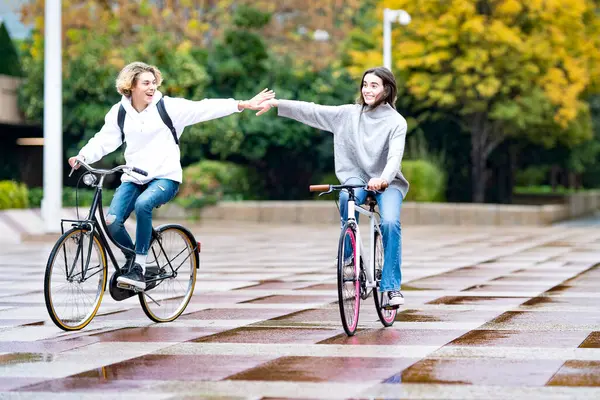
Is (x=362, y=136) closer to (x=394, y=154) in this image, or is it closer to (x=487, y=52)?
(x=394, y=154)

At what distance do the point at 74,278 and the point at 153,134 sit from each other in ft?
3.89

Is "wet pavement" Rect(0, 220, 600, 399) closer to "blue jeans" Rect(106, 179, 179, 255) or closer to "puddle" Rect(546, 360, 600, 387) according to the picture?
"puddle" Rect(546, 360, 600, 387)

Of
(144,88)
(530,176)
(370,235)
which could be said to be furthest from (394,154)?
(530,176)

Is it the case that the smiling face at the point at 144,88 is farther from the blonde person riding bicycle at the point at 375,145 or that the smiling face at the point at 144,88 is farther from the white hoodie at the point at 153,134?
the blonde person riding bicycle at the point at 375,145

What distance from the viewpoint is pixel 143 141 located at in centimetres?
867

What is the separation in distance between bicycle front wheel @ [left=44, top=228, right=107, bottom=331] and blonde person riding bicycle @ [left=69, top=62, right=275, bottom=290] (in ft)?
0.73

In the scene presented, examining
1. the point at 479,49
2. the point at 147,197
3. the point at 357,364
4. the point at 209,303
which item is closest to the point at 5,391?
the point at 357,364

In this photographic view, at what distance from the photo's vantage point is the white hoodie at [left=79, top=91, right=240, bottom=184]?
862 cm

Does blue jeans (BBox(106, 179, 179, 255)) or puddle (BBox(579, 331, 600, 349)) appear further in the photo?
blue jeans (BBox(106, 179, 179, 255))

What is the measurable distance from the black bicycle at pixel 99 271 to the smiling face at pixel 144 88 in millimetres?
560

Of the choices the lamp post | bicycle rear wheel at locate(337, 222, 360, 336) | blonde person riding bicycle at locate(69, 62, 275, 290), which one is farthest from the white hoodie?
the lamp post

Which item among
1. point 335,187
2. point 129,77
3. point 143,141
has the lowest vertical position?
point 335,187

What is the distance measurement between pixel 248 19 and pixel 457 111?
5896 millimetres

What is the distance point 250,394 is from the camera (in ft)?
19.2
